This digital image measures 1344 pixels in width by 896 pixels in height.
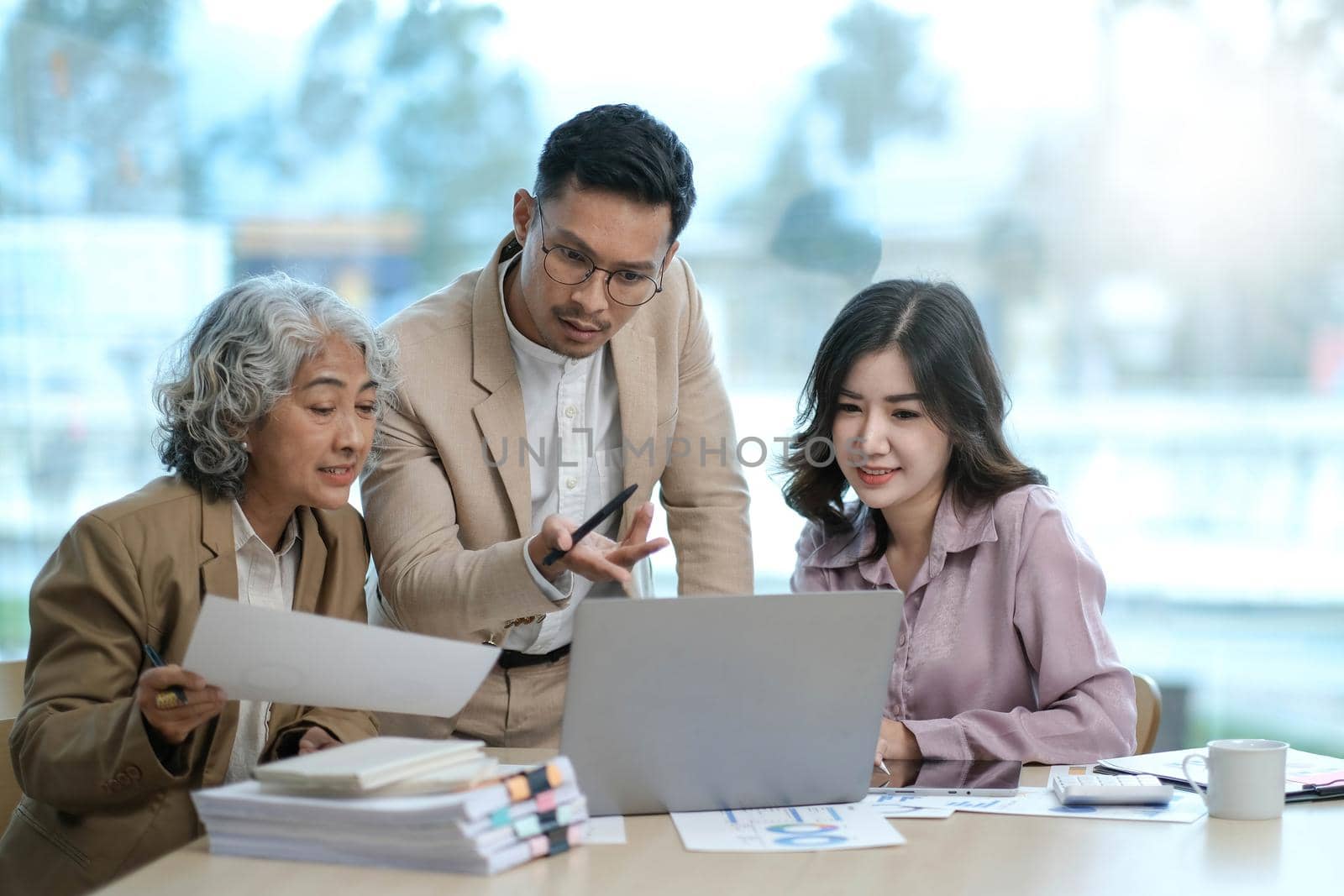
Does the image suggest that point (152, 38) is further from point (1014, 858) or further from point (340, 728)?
point (1014, 858)

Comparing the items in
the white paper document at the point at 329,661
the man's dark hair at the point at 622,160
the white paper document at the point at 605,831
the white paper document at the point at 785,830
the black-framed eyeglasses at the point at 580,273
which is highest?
the man's dark hair at the point at 622,160

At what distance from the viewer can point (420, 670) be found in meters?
1.37

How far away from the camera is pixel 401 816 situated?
4.13ft

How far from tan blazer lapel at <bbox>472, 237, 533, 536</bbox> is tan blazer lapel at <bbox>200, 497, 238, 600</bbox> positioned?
42cm

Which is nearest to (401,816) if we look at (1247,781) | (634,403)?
(1247,781)

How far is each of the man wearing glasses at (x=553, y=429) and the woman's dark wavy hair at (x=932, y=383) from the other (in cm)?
17

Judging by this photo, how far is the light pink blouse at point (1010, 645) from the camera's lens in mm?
1813

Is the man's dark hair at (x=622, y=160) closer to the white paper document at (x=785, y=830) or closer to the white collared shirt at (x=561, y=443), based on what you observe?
the white collared shirt at (x=561, y=443)

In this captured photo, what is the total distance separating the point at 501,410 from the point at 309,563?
385mm

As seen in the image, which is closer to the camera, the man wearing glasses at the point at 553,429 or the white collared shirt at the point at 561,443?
the man wearing glasses at the point at 553,429

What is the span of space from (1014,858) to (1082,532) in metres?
2.37

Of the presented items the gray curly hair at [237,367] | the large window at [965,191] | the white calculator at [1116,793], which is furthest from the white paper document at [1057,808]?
the large window at [965,191]

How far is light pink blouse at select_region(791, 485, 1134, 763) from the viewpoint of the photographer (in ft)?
5.95

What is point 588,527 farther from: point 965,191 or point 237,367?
point 965,191
